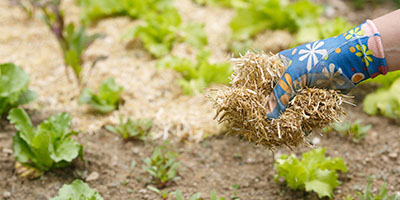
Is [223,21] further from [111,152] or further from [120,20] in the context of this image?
[111,152]

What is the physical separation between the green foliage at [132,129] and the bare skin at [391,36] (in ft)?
5.27

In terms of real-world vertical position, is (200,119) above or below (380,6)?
below

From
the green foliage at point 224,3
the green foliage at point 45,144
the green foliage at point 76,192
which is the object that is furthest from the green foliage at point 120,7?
the green foliage at point 76,192

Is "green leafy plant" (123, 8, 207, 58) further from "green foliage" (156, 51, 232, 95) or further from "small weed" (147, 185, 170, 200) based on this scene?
"small weed" (147, 185, 170, 200)

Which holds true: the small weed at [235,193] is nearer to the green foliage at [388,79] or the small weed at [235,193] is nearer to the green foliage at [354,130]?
the green foliage at [354,130]

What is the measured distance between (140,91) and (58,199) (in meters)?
1.35

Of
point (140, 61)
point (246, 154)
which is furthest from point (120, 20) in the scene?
point (246, 154)

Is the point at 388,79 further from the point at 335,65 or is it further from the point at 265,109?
the point at 265,109

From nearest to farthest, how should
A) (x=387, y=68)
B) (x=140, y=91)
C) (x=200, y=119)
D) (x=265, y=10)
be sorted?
(x=387, y=68) → (x=200, y=119) → (x=140, y=91) → (x=265, y=10)

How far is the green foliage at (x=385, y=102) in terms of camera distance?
2826 millimetres

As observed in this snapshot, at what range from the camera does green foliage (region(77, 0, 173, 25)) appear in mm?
4078

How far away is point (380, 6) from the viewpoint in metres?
4.73

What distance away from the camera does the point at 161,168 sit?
2.31 meters

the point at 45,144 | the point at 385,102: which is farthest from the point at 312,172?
the point at 45,144
